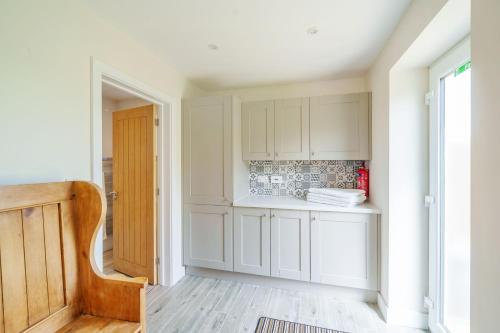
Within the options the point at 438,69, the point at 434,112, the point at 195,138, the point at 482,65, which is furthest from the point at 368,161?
the point at 195,138

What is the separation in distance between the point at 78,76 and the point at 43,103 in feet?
0.97

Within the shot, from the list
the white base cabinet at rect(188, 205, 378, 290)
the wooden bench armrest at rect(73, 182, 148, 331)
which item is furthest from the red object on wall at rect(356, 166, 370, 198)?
the wooden bench armrest at rect(73, 182, 148, 331)

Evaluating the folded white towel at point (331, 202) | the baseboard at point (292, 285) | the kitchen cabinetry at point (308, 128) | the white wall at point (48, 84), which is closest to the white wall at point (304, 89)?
the kitchen cabinetry at point (308, 128)

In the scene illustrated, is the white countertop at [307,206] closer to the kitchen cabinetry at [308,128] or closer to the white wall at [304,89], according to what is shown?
the kitchen cabinetry at [308,128]

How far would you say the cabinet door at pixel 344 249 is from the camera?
1.96 m

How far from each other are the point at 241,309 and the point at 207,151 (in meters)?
1.59

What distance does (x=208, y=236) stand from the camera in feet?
7.83

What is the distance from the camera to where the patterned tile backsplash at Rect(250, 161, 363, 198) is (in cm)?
254

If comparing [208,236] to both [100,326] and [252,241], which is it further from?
[100,326]

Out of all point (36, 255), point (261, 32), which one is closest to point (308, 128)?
point (261, 32)

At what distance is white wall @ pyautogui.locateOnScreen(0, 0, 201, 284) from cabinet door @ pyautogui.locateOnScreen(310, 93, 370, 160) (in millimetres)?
1942

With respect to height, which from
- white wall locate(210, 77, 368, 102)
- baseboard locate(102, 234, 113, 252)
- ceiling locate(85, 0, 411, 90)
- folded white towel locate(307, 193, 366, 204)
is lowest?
baseboard locate(102, 234, 113, 252)

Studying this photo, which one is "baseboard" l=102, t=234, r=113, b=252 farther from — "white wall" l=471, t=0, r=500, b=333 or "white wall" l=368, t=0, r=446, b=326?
"white wall" l=471, t=0, r=500, b=333

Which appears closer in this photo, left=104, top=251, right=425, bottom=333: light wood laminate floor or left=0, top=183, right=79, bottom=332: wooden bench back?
left=0, top=183, right=79, bottom=332: wooden bench back
